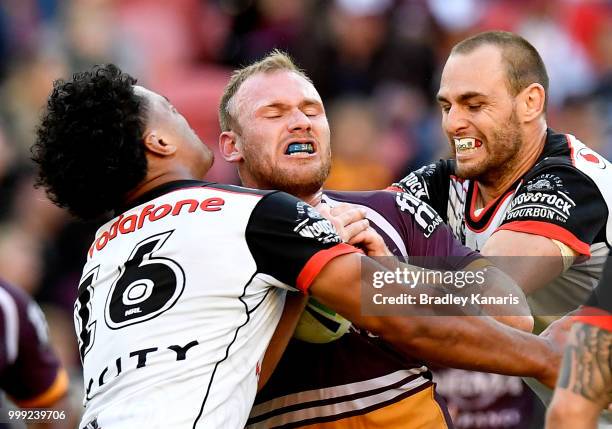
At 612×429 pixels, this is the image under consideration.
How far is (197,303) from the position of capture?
3.99 meters

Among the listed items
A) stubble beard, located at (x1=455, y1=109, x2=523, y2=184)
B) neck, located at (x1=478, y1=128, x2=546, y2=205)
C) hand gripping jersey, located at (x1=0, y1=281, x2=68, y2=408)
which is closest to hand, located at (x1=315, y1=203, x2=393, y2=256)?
stubble beard, located at (x1=455, y1=109, x2=523, y2=184)

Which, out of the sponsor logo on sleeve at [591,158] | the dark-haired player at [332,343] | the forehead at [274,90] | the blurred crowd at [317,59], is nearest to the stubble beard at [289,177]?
the dark-haired player at [332,343]

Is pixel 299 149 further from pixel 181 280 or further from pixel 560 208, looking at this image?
pixel 560 208

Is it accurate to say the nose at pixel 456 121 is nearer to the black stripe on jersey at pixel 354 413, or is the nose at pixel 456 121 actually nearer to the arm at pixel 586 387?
the black stripe on jersey at pixel 354 413

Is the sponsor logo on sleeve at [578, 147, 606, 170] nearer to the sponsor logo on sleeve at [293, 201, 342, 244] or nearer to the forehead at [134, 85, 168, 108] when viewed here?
the sponsor logo on sleeve at [293, 201, 342, 244]

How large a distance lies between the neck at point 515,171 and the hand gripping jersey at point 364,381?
92cm

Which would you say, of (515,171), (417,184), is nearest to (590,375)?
(515,171)

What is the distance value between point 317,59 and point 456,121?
19.8 feet

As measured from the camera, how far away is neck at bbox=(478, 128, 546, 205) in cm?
550

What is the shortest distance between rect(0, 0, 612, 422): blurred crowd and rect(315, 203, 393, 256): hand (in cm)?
492

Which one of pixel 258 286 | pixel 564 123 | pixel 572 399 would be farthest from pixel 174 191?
pixel 564 123

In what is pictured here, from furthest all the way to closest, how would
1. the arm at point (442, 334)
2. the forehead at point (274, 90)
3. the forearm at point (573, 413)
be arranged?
the forehead at point (274, 90) → the arm at point (442, 334) → the forearm at point (573, 413)

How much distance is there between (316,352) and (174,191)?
38.5 inches

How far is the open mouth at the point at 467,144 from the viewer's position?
17.9 ft
